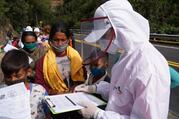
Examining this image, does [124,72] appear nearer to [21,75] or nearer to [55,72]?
[21,75]

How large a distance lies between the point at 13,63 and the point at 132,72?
1.01 metres

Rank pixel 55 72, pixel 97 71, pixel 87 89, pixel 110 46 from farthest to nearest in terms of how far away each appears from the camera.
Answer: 1. pixel 55 72
2. pixel 97 71
3. pixel 87 89
4. pixel 110 46

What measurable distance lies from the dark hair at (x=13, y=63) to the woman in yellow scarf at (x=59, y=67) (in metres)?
1.16

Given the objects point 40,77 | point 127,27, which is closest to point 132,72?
point 127,27

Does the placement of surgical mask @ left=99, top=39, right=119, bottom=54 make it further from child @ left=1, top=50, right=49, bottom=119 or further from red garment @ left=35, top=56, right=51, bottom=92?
red garment @ left=35, top=56, right=51, bottom=92

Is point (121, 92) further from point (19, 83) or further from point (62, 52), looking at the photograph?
point (62, 52)

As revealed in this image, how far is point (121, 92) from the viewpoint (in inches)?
117

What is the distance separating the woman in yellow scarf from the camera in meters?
4.61

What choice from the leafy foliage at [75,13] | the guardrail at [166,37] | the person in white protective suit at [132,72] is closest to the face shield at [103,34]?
the person in white protective suit at [132,72]

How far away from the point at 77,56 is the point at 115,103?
5.91ft

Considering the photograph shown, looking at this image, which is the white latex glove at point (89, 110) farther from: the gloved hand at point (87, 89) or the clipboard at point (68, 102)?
the gloved hand at point (87, 89)


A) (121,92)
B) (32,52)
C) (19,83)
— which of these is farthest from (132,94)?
(32,52)

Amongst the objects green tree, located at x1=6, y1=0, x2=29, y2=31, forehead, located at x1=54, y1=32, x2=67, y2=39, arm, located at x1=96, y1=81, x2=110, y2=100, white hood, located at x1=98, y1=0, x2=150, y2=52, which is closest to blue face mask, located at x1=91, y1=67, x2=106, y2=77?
arm, located at x1=96, y1=81, x2=110, y2=100

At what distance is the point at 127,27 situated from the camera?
3.03m
